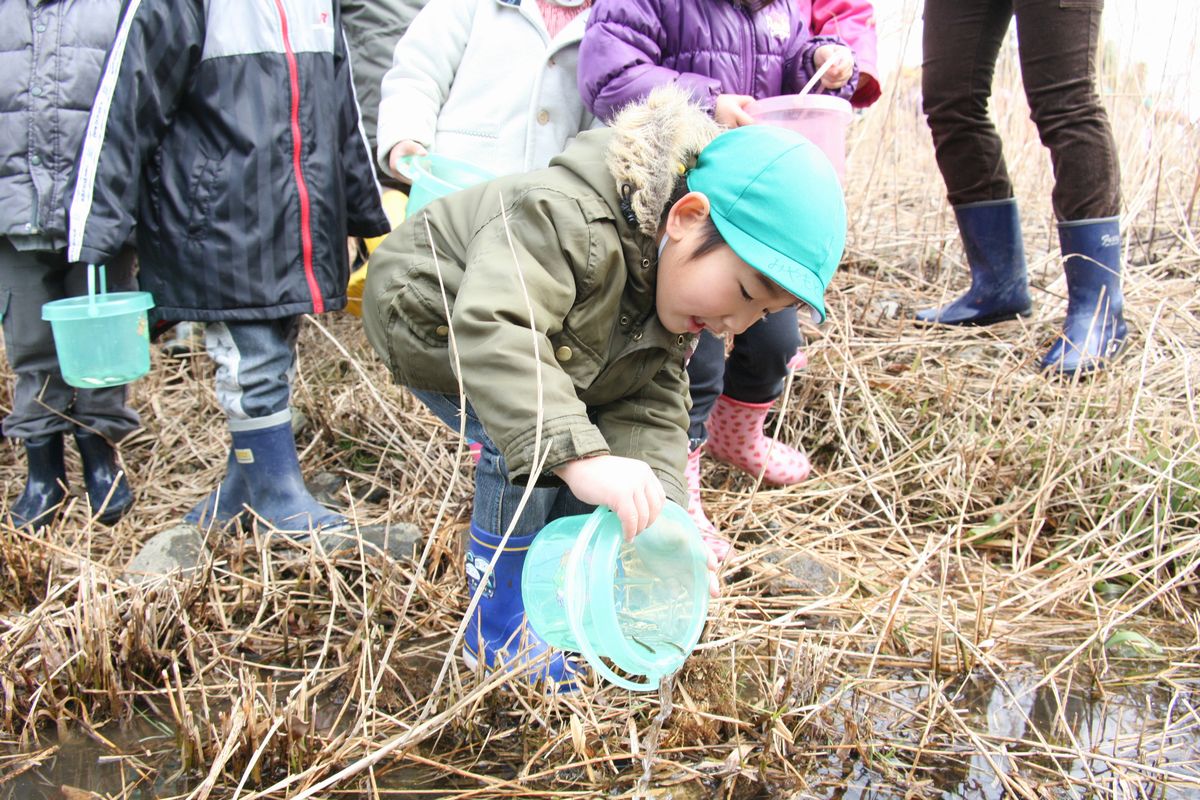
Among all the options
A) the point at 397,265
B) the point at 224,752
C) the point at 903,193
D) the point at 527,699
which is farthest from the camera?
the point at 903,193

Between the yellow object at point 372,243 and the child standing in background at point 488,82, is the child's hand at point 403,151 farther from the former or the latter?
the yellow object at point 372,243

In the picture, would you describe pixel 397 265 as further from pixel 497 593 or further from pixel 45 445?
pixel 45 445

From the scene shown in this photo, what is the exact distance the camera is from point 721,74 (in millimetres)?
2158

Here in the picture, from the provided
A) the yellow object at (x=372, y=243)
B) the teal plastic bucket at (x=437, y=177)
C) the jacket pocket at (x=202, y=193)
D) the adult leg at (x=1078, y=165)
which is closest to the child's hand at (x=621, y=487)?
the teal plastic bucket at (x=437, y=177)

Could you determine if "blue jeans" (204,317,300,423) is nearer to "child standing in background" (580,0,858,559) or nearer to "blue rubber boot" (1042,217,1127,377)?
"child standing in background" (580,0,858,559)

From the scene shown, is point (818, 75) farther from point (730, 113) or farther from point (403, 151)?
point (403, 151)

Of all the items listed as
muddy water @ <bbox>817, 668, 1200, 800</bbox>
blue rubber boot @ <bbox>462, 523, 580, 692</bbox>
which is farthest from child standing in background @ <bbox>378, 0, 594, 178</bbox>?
muddy water @ <bbox>817, 668, 1200, 800</bbox>

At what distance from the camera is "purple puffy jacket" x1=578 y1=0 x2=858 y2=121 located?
2027 mm

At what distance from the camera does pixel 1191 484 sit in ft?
7.32

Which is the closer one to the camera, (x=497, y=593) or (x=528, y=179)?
(x=528, y=179)

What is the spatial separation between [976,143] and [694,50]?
123 cm

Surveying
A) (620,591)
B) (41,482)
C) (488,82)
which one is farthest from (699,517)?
A: (41,482)

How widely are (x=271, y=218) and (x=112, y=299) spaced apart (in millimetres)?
405

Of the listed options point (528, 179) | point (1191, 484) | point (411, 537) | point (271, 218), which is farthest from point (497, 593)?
point (1191, 484)
